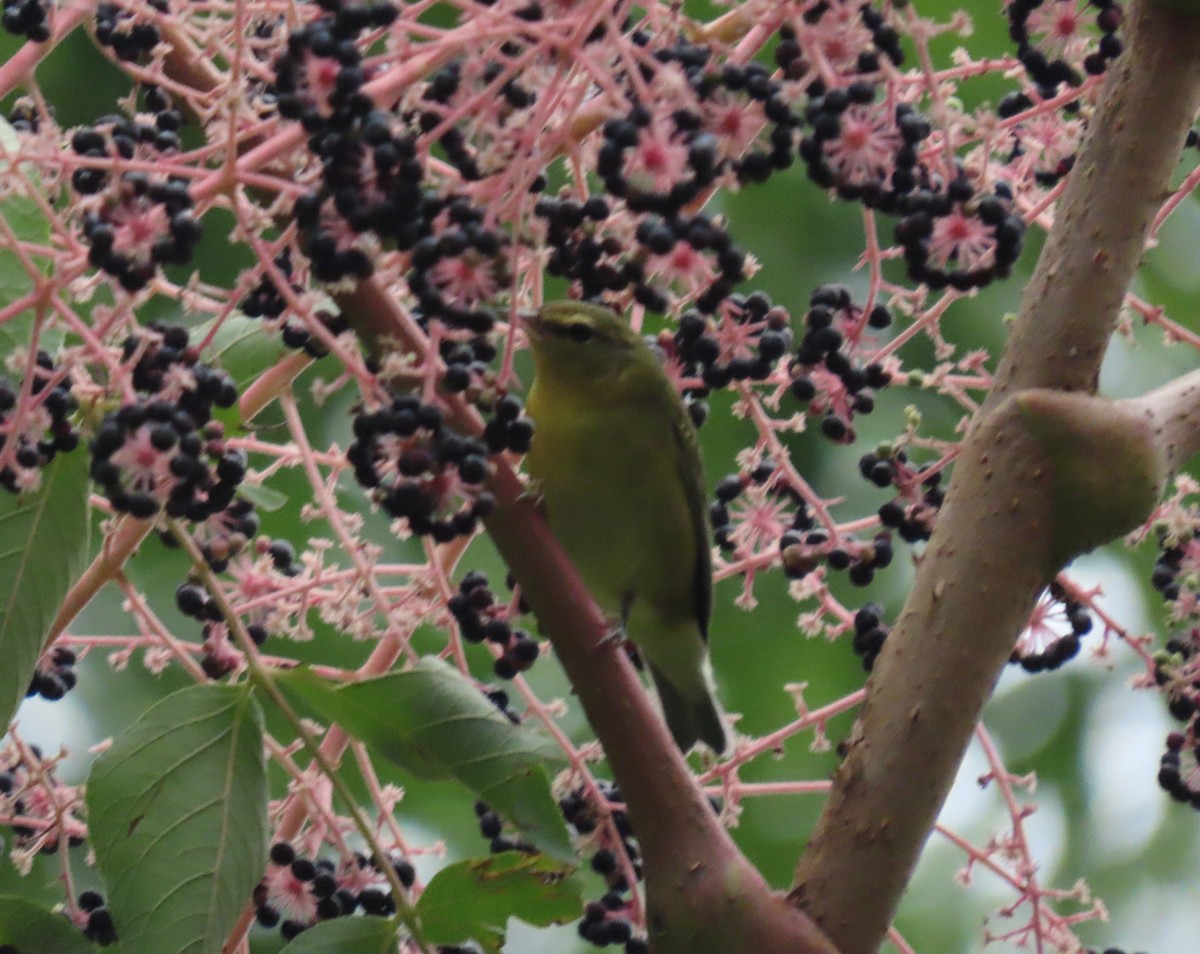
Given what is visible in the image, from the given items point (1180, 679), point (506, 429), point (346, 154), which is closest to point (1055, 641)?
point (1180, 679)

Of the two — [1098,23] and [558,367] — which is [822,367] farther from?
[558,367]

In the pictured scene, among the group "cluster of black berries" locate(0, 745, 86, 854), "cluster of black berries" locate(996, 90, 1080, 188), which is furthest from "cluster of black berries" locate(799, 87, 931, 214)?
"cluster of black berries" locate(0, 745, 86, 854)

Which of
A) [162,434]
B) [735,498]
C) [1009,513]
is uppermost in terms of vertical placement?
[735,498]

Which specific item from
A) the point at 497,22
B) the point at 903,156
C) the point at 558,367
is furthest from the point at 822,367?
the point at 558,367

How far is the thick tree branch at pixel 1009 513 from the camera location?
4.36ft

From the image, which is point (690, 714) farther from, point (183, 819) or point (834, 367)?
point (183, 819)

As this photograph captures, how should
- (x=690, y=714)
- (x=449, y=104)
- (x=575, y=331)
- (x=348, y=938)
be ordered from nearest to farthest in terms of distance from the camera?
1. (x=449, y=104)
2. (x=348, y=938)
3. (x=575, y=331)
4. (x=690, y=714)

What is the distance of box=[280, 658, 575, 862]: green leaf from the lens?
136cm

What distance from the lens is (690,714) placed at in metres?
2.58

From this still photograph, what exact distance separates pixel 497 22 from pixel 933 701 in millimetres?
672

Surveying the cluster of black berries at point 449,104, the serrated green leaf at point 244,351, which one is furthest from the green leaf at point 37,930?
the cluster of black berries at point 449,104

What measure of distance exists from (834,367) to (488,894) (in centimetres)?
61

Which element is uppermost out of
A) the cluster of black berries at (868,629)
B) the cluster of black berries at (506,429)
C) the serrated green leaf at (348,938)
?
the cluster of black berries at (868,629)

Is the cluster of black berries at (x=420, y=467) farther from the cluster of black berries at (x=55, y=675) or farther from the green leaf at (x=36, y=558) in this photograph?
the cluster of black berries at (x=55, y=675)
